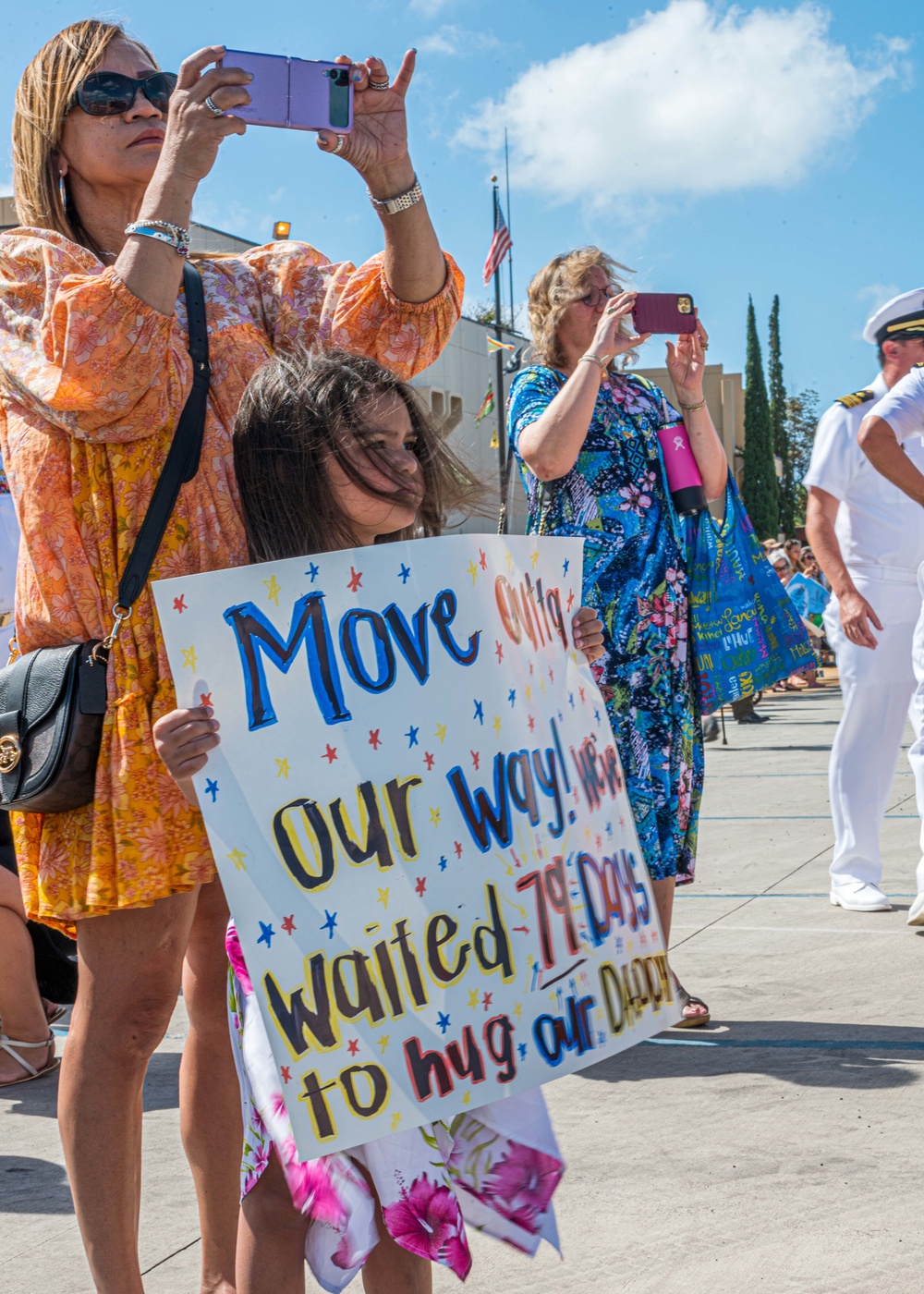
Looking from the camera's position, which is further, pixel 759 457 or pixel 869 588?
pixel 759 457

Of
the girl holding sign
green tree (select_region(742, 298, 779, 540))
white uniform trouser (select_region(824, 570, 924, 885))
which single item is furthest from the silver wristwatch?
green tree (select_region(742, 298, 779, 540))

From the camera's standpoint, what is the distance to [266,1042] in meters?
1.87

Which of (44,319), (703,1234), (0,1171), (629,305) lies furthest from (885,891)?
(44,319)

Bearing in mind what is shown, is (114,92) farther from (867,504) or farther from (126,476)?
(867,504)

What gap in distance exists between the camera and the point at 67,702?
2.01 meters

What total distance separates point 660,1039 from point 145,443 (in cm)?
238

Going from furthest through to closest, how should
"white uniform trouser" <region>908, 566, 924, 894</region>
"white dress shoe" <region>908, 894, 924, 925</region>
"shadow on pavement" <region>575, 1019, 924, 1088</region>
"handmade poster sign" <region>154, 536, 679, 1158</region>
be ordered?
1. "white uniform trouser" <region>908, 566, 924, 894</region>
2. "white dress shoe" <region>908, 894, 924, 925</region>
3. "shadow on pavement" <region>575, 1019, 924, 1088</region>
4. "handmade poster sign" <region>154, 536, 679, 1158</region>

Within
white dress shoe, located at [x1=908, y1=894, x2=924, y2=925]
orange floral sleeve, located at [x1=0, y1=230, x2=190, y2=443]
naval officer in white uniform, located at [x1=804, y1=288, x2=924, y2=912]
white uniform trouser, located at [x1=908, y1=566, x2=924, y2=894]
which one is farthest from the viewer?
naval officer in white uniform, located at [x1=804, y1=288, x2=924, y2=912]

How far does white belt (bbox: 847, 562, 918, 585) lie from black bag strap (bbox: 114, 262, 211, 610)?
12.3 feet

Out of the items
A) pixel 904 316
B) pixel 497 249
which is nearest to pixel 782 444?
pixel 497 249

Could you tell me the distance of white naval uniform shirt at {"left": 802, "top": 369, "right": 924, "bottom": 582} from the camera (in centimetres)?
530

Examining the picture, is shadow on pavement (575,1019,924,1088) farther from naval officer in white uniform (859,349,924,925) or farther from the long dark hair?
the long dark hair

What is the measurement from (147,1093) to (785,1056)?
1.61m

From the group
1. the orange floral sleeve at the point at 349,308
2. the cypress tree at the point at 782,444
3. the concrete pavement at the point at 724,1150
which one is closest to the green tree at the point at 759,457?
the cypress tree at the point at 782,444
